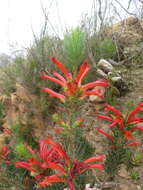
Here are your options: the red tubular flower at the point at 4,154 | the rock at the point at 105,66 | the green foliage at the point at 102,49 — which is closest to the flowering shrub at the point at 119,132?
the red tubular flower at the point at 4,154

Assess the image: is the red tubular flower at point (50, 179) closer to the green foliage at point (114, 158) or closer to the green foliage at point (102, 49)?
the green foliage at point (114, 158)

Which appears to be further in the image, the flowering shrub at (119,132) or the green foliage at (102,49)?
the green foliage at (102,49)

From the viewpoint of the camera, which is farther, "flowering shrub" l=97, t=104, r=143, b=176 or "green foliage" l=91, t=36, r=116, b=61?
"green foliage" l=91, t=36, r=116, b=61

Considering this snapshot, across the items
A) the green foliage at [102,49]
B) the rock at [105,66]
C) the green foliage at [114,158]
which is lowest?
the green foliage at [114,158]

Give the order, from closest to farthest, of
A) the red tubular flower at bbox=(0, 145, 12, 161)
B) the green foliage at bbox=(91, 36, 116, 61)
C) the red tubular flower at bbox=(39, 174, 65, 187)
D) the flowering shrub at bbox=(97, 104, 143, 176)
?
the red tubular flower at bbox=(39, 174, 65, 187), the flowering shrub at bbox=(97, 104, 143, 176), the red tubular flower at bbox=(0, 145, 12, 161), the green foliage at bbox=(91, 36, 116, 61)

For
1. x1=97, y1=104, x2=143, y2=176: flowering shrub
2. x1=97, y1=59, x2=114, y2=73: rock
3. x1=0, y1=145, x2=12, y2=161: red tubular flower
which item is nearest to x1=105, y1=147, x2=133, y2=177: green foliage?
x1=97, y1=104, x2=143, y2=176: flowering shrub

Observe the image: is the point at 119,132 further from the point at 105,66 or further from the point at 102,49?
the point at 102,49

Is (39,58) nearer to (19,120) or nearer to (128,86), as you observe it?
(19,120)

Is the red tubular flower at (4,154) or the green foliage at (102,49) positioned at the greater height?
the green foliage at (102,49)

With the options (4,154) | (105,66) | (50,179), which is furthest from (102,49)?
(50,179)

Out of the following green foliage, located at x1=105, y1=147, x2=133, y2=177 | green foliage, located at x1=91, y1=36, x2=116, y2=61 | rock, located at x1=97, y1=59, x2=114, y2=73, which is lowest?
green foliage, located at x1=105, y1=147, x2=133, y2=177

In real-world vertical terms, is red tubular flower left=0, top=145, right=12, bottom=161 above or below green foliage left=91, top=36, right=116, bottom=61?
below

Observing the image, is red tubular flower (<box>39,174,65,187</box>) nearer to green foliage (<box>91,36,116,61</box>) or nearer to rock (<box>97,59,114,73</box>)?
rock (<box>97,59,114,73</box>)

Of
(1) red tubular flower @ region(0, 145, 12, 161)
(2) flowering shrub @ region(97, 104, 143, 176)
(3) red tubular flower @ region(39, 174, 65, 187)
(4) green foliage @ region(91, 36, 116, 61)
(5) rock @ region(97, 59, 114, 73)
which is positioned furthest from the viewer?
(4) green foliage @ region(91, 36, 116, 61)
